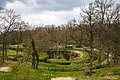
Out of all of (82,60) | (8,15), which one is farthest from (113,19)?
(8,15)

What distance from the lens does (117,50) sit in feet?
173

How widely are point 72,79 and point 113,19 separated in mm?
29025

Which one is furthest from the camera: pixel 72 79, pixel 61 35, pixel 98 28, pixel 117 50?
pixel 61 35

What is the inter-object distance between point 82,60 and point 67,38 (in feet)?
146

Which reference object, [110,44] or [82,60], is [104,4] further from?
[82,60]

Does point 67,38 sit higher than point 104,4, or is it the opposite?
point 104,4

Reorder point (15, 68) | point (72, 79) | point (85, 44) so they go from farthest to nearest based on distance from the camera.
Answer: point (85, 44)
point (72, 79)
point (15, 68)

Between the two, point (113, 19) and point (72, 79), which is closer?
point (72, 79)

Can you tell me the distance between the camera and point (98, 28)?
218 ft

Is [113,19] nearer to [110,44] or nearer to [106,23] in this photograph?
[106,23]

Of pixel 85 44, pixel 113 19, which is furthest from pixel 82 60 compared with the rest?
pixel 85 44

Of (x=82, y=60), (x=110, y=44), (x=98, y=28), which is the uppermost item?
(x=98, y=28)

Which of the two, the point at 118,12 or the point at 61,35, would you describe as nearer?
the point at 118,12

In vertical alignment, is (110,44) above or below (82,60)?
above
